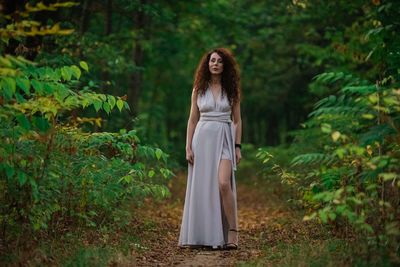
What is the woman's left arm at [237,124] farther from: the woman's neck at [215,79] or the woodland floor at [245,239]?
the woodland floor at [245,239]

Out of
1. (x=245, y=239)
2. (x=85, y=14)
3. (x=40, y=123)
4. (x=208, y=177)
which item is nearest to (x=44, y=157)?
(x=40, y=123)

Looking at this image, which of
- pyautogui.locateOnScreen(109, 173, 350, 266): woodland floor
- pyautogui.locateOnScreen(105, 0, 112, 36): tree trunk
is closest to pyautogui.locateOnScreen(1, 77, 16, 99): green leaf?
pyautogui.locateOnScreen(109, 173, 350, 266): woodland floor

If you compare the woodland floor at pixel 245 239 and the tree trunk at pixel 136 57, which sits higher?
the tree trunk at pixel 136 57

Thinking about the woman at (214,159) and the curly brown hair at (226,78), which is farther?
the curly brown hair at (226,78)

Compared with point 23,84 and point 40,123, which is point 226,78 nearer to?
point 40,123

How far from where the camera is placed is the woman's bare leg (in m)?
5.66

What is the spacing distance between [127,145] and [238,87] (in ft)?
6.07

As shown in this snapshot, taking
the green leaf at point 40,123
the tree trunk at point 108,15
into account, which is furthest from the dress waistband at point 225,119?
the tree trunk at point 108,15

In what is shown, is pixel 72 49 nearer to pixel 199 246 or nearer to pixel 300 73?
pixel 199 246

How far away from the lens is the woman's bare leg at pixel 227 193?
5.66 meters

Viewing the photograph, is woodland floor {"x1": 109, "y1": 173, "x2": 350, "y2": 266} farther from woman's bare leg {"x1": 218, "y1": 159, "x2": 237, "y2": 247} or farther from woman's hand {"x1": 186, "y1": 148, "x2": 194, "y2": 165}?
woman's hand {"x1": 186, "y1": 148, "x2": 194, "y2": 165}

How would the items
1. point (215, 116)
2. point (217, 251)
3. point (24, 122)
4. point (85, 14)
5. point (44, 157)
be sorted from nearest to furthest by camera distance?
1. point (24, 122)
2. point (44, 157)
3. point (217, 251)
4. point (215, 116)
5. point (85, 14)

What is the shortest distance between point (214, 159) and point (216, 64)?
4.29 ft

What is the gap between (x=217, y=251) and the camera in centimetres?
563
